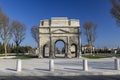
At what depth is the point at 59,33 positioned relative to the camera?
5562cm

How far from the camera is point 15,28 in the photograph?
6525 cm

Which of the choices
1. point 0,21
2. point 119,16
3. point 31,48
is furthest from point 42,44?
point 31,48

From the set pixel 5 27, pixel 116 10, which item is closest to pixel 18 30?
pixel 5 27

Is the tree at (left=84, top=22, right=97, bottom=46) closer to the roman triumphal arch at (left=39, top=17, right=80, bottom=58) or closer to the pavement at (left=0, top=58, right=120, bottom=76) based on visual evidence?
the roman triumphal arch at (left=39, top=17, right=80, bottom=58)

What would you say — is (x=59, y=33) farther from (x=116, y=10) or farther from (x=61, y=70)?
(x=61, y=70)

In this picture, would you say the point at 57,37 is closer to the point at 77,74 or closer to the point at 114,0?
the point at 114,0

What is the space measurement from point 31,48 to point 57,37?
168ft

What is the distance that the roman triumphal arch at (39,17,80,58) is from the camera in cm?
5512

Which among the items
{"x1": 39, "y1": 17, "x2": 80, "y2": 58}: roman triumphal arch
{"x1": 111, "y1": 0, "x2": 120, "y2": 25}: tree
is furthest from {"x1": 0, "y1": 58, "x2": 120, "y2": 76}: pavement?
{"x1": 39, "y1": 17, "x2": 80, "y2": 58}: roman triumphal arch

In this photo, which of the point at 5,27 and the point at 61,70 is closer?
the point at 61,70

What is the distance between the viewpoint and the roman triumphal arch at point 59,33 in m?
55.1

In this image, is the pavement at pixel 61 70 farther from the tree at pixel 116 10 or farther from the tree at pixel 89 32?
the tree at pixel 89 32

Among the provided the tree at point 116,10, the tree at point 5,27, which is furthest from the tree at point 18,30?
the tree at point 116,10

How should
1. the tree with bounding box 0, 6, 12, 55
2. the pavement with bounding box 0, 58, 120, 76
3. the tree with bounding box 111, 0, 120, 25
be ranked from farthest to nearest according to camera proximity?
1. the tree with bounding box 0, 6, 12, 55
2. the tree with bounding box 111, 0, 120, 25
3. the pavement with bounding box 0, 58, 120, 76
